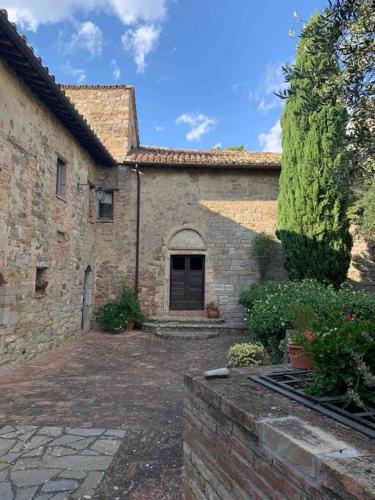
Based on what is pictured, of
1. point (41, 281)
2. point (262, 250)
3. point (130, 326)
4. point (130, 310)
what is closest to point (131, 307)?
point (130, 310)

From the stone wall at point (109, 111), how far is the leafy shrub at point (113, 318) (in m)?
5.04

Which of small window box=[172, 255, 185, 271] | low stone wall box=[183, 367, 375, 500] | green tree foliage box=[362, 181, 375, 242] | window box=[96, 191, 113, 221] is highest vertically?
window box=[96, 191, 113, 221]

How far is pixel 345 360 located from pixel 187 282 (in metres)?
10.1

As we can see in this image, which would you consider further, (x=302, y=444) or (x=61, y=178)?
(x=61, y=178)

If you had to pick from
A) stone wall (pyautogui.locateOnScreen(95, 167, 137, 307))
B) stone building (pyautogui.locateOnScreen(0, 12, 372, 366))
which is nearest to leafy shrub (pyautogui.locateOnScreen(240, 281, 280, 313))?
stone building (pyautogui.locateOnScreen(0, 12, 372, 366))

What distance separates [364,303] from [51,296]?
22.1 feet

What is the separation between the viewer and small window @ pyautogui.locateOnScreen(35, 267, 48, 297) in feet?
26.3

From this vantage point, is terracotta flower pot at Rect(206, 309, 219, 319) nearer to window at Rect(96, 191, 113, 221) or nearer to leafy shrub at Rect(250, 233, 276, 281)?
leafy shrub at Rect(250, 233, 276, 281)

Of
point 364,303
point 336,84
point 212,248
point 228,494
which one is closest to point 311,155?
point 212,248

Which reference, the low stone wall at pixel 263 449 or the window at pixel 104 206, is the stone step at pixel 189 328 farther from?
the low stone wall at pixel 263 449

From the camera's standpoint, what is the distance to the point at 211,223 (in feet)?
40.0

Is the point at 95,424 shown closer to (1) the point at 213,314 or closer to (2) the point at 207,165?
(1) the point at 213,314

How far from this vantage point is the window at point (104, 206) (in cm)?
1220

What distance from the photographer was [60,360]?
7.74 m
